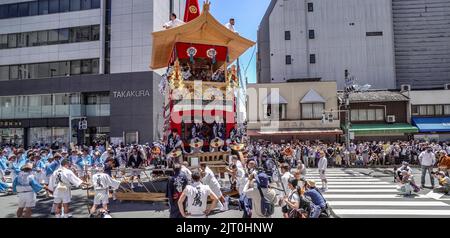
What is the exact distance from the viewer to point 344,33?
133 ft

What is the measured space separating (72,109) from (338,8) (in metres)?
33.7

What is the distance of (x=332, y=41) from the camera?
40781mm

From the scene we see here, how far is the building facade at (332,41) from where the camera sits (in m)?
40.0

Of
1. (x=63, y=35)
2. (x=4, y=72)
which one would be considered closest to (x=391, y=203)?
(x=63, y=35)

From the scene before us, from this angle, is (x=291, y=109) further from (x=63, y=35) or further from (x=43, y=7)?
(x=43, y=7)

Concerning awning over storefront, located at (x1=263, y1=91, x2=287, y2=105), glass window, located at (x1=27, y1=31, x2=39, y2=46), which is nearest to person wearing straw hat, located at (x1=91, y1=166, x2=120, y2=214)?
awning over storefront, located at (x1=263, y1=91, x2=287, y2=105)

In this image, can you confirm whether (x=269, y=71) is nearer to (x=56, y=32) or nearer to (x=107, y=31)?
(x=107, y=31)

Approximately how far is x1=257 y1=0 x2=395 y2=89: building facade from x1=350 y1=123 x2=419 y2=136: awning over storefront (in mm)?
8382

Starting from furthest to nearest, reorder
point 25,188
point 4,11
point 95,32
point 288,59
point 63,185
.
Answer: point 288,59 → point 4,11 → point 95,32 → point 63,185 → point 25,188

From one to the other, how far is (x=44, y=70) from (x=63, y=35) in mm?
4442

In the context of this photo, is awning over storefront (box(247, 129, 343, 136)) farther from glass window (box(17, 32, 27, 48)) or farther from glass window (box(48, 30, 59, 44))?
glass window (box(17, 32, 27, 48))

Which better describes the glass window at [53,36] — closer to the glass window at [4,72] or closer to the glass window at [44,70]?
the glass window at [44,70]

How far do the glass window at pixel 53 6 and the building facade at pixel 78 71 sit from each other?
10cm
